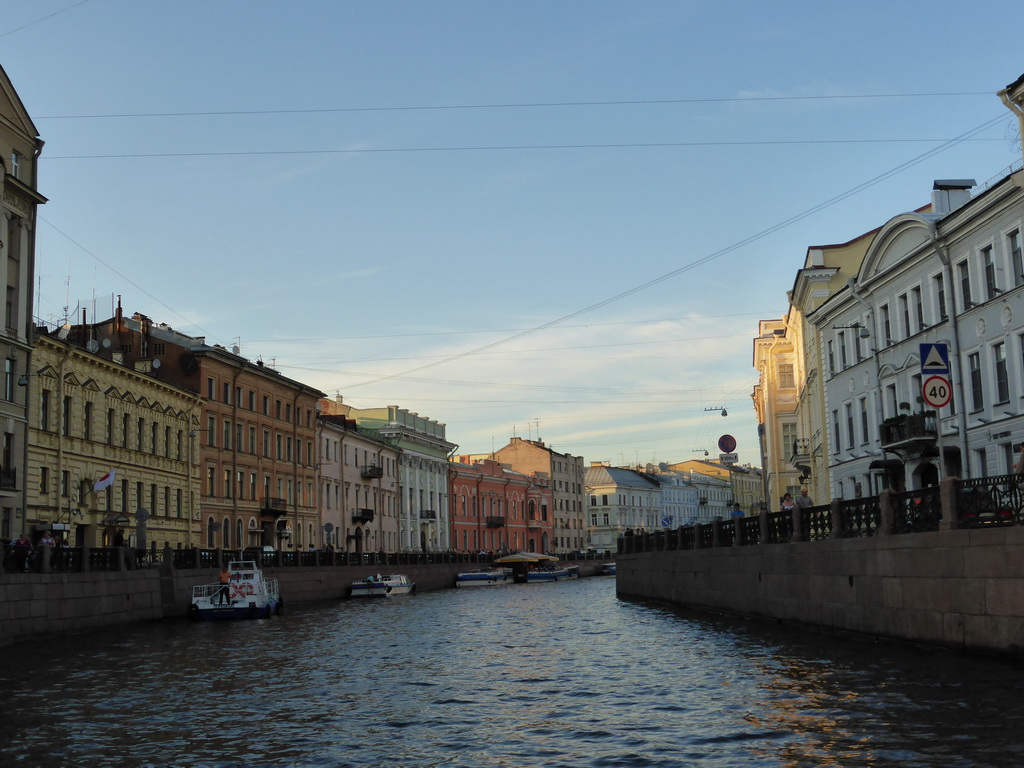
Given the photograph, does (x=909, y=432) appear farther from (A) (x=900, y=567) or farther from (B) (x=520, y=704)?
(B) (x=520, y=704)

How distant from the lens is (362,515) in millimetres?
80250

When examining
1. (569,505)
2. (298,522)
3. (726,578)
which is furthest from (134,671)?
(569,505)

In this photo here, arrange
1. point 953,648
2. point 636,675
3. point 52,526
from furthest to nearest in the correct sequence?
point 52,526 → point 636,675 → point 953,648

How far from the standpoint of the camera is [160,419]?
5362cm

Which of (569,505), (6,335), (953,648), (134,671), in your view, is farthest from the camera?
(569,505)

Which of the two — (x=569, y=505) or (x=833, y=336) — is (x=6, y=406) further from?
(x=569, y=505)

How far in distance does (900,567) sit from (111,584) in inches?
977

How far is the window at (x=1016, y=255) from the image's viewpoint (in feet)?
101

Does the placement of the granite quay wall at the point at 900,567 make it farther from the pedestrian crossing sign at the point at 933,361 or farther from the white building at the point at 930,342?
the white building at the point at 930,342

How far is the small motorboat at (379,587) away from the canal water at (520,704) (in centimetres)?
3414

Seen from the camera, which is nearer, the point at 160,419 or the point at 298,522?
the point at 160,419

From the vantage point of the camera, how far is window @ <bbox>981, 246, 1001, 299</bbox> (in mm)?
32406

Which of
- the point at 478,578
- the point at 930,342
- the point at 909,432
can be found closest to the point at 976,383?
the point at 930,342

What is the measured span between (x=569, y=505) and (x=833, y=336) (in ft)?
303
